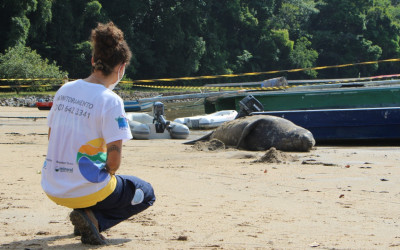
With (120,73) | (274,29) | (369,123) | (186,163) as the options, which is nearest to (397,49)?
(274,29)

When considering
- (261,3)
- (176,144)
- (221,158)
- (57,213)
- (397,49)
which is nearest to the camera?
(57,213)

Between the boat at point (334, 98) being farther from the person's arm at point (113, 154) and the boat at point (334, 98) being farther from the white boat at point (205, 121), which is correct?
the person's arm at point (113, 154)

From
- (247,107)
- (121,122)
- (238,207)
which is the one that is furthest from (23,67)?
(121,122)

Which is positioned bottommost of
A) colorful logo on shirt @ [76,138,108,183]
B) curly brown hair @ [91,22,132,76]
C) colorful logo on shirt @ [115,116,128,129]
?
colorful logo on shirt @ [76,138,108,183]

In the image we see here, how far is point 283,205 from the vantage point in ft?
18.4

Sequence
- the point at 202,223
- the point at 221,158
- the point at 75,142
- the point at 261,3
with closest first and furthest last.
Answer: the point at 75,142, the point at 202,223, the point at 221,158, the point at 261,3

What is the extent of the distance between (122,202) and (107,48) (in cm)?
96

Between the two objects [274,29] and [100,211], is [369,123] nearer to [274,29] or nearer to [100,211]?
[100,211]

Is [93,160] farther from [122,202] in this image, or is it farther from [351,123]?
[351,123]

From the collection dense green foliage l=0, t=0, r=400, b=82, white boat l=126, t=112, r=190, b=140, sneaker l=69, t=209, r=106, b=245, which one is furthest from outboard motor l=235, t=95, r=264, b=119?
dense green foliage l=0, t=0, r=400, b=82

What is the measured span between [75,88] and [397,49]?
7445cm

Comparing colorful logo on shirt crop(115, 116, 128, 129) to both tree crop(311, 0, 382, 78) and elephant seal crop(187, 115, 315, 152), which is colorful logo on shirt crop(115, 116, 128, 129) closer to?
elephant seal crop(187, 115, 315, 152)

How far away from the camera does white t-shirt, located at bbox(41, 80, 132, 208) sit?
3.91m

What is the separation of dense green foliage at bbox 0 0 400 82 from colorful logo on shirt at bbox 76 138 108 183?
130ft
